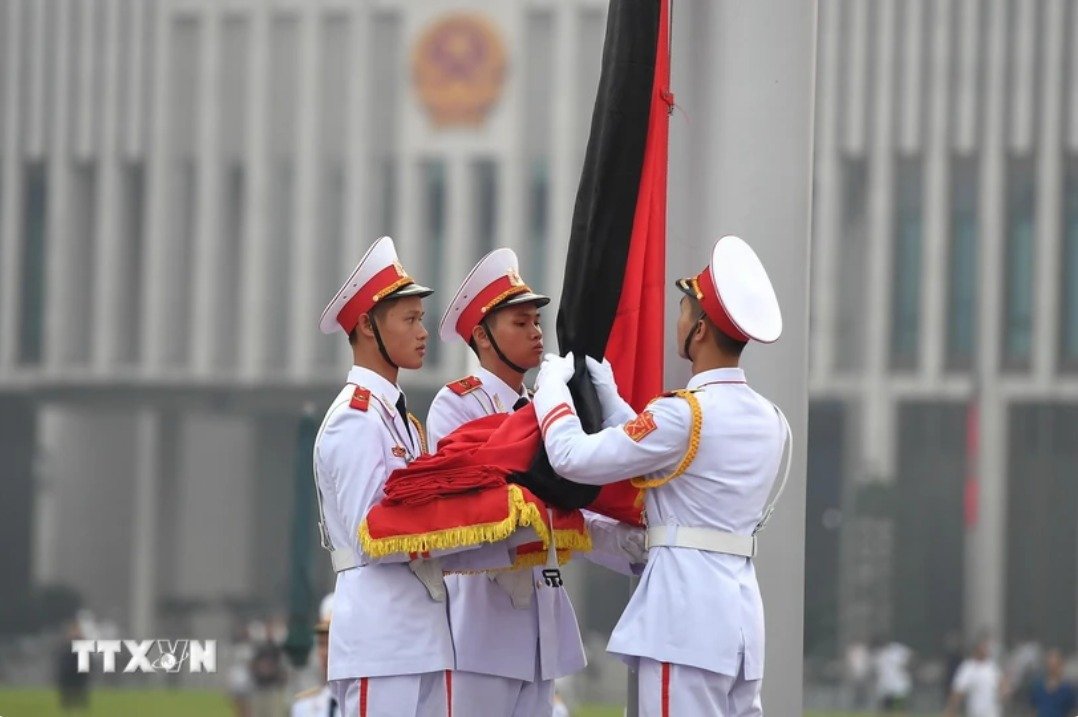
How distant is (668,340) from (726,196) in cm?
44

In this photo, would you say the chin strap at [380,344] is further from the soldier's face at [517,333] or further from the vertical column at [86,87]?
the vertical column at [86,87]

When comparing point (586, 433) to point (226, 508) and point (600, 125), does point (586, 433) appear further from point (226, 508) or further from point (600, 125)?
point (226, 508)

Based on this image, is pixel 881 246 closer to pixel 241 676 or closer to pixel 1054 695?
pixel 241 676

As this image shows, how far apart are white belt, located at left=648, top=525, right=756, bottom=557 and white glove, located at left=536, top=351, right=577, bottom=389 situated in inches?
17.9

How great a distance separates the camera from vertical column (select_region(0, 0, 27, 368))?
3859 centimetres

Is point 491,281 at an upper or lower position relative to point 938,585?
upper

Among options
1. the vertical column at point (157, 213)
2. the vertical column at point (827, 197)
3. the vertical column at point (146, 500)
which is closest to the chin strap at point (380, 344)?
the vertical column at point (827, 197)

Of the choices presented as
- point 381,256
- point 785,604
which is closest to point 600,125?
point 381,256

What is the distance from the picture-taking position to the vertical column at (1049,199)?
120 feet

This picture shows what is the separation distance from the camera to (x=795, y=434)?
5.06 m

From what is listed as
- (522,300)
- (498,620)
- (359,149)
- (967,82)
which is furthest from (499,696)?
(967,82)

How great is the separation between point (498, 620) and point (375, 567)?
431 mm

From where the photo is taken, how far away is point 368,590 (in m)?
4.57

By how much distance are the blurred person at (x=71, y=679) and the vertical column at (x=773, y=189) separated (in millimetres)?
30147
